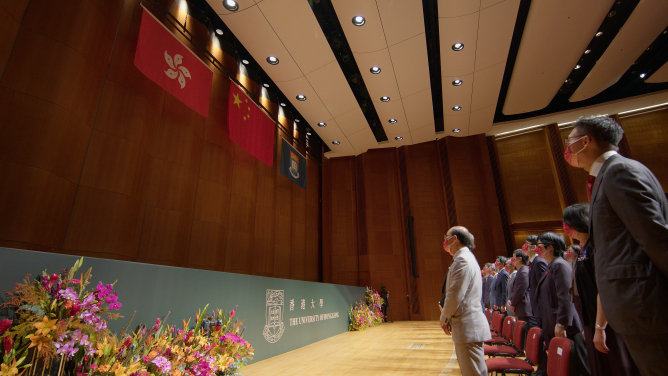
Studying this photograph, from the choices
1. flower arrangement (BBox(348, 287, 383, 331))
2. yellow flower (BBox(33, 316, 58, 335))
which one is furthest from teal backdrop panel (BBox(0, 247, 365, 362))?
flower arrangement (BBox(348, 287, 383, 331))

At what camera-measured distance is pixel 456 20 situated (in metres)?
6.41

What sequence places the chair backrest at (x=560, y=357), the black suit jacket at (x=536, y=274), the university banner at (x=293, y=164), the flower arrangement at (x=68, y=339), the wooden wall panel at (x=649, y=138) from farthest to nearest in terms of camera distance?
the wooden wall panel at (x=649, y=138)
the university banner at (x=293, y=164)
the black suit jacket at (x=536, y=274)
the chair backrest at (x=560, y=357)
the flower arrangement at (x=68, y=339)

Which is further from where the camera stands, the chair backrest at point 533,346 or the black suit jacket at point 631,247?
the chair backrest at point 533,346

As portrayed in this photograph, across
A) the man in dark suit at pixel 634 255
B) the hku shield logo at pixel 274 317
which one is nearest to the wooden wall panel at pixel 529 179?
the hku shield logo at pixel 274 317

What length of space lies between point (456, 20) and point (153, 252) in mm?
7183

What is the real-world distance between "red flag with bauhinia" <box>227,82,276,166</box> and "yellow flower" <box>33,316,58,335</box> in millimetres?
5448

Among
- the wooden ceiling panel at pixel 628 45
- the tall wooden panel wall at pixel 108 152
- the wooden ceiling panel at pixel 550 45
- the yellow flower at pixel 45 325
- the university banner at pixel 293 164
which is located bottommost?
the yellow flower at pixel 45 325

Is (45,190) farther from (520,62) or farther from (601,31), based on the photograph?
(601,31)

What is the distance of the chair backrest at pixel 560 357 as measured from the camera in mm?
1669

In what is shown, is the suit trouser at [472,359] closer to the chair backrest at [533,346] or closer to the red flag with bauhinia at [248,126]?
the chair backrest at [533,346]

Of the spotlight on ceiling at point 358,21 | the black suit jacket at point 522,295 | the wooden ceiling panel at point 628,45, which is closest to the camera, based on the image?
the black suit jacket at point 522,295

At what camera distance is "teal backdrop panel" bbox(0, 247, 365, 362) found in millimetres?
1729

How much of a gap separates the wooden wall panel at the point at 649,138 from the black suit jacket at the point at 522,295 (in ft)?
29.4

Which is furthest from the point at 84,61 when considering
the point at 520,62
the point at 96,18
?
the point at 520,62
